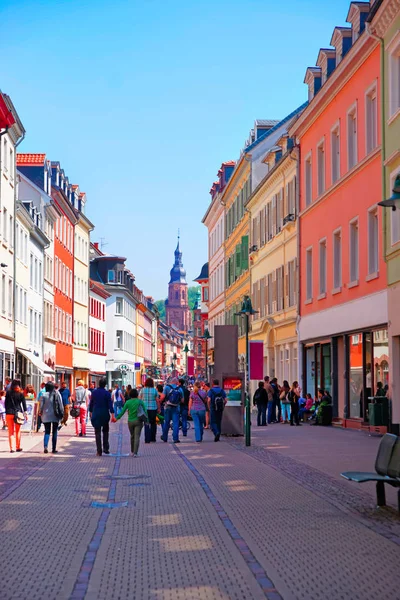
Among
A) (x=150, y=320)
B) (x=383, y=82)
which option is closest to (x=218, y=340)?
(x=383, y=82)

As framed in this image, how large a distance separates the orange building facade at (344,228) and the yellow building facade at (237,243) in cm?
1895

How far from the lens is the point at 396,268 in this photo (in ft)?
92.8

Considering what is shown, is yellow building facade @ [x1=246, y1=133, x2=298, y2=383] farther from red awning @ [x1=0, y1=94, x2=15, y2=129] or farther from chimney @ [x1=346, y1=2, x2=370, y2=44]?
red awning @ [x1=0, y1=94, x2=15, y2=129]

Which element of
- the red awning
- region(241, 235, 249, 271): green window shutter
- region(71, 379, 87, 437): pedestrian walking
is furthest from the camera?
region(241, 235, 249, 271): green window shutter

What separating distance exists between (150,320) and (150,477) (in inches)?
5496

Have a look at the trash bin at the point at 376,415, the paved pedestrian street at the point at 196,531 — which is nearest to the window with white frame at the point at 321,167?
the trash bin at the point at 376,415

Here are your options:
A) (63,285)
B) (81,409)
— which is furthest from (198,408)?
(63,285)

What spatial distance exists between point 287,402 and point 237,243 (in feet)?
87.6

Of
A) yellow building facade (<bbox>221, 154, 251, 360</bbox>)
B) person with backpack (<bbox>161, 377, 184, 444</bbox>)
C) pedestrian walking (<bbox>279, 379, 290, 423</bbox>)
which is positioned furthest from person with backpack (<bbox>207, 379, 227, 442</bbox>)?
yellow building facade (<bbox>221, 154, 251, 360</bbox>)

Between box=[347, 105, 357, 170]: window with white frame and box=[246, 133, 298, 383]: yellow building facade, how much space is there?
9.16 m

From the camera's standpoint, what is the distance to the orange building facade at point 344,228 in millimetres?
31578

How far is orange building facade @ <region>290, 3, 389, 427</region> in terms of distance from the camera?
31.6m

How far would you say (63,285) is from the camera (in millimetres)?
74125

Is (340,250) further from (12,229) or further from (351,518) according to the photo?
(351,518)
